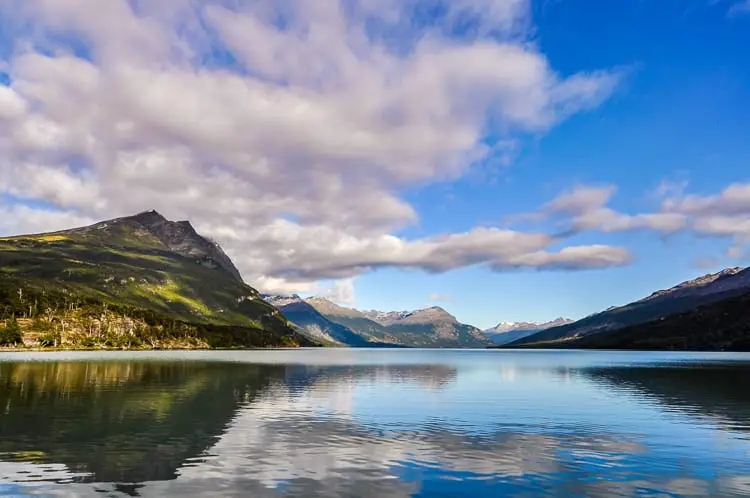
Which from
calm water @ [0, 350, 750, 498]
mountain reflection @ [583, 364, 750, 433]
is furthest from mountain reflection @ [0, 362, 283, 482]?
mountain reflection @ [583, 364, 750, 433]

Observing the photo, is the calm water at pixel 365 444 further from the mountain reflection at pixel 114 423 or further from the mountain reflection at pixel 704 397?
the mountain reflection at pixel 704 397

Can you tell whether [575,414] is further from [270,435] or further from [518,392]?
[270,435]

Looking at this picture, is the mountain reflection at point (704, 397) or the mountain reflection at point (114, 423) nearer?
the mountain reflection at point (114, 423)

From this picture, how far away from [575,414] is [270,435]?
137 feet

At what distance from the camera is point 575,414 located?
241 ft

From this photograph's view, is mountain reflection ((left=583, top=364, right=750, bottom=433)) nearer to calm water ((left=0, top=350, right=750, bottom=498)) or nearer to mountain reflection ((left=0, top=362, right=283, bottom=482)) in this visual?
calm water ((left=0, top=350, right=750, bottom=498))

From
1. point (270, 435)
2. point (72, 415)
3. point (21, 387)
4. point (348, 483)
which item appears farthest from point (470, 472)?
point (21, 387)

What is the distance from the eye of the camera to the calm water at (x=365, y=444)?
35.6 m

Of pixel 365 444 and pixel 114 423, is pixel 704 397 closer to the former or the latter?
pixel 365 444

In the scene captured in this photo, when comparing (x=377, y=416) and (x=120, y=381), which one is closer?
(x=377, y=416)

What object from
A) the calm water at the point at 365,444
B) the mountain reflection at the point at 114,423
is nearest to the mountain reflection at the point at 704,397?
the calm water at the point at 365,444

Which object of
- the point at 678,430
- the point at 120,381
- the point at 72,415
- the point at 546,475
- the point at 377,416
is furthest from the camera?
the point at 120,381

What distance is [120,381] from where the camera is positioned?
113938 mm

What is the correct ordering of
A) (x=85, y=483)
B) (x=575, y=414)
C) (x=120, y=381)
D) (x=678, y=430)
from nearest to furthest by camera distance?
1. (x=85, y=483)
2. (x=678, y=430)
3. (x=575, y=414)
4. (x=120, y=381)
